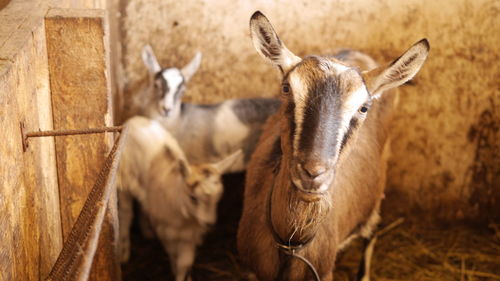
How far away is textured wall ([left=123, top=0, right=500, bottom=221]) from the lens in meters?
4.54

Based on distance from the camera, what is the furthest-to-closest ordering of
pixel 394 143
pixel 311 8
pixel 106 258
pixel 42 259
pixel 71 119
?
pixel 394 143
pixel 311 8
pixel 106 258
pixel 71 119
pixel 42 259

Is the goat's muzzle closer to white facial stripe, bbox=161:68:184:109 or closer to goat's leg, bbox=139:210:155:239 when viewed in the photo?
white facial stripe, bbox=161:68:184:109

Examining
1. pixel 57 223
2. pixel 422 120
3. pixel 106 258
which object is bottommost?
pixel 106 258

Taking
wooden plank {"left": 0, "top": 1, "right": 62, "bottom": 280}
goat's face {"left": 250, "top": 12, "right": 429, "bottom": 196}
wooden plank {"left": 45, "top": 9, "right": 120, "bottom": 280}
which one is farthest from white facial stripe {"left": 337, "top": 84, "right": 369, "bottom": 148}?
wooden plank {"left": 0, "top": 1, "right": 62, "bottom": 280}

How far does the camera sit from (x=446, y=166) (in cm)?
491

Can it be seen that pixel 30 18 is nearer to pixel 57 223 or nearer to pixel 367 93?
pixel 57 223

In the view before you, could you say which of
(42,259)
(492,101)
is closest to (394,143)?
(492,101)

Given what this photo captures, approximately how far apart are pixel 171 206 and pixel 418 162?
→ 7.88 feet

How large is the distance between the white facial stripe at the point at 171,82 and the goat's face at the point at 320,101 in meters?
1.83

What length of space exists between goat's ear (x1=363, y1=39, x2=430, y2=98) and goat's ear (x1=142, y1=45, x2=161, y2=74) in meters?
2.27

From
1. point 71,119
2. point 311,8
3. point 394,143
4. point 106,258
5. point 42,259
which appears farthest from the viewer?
point 394,143

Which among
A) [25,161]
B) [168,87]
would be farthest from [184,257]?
[25,161]

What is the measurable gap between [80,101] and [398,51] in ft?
9.65

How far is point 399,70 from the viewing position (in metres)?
2.60
